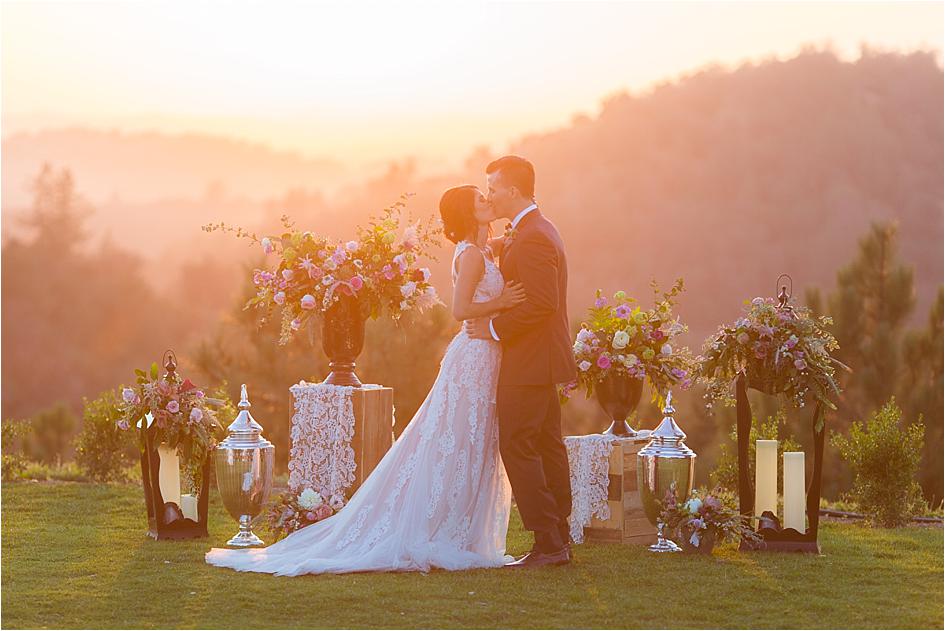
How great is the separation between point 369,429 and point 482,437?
4.03ft

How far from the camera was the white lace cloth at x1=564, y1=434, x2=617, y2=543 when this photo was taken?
25.5ft

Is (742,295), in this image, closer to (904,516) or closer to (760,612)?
(904,516)

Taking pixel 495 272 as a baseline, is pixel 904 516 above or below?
below

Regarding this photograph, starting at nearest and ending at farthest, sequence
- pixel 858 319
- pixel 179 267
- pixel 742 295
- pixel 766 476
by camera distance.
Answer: pixel 766 476 < pixel 858 319 < pixel 742 295 < pixel 179 267

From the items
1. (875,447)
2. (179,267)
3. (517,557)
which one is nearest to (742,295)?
(179,267)

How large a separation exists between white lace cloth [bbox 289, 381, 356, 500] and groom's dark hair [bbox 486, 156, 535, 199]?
187 centimetres

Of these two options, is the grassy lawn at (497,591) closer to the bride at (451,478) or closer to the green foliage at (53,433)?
the bride at (451,478)

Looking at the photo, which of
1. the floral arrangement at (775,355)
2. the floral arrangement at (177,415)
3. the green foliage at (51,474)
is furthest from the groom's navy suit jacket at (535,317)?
the green foliage at (51,474)

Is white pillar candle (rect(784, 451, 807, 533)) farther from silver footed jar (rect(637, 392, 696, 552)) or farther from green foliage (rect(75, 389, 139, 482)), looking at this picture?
green foliage (rect(75, 389, 139, 482))

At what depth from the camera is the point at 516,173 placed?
6.61 m

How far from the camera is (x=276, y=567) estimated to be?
633 centimetres

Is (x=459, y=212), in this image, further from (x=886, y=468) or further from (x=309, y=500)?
(x=886, y=468)

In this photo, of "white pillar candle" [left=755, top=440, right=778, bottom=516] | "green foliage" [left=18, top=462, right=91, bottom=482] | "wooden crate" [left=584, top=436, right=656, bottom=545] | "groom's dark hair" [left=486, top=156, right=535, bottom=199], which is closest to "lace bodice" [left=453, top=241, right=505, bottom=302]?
"groom's dark hair" [left=486, top=156, right=535, bottom=199]

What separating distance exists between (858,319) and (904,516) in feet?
28.6
